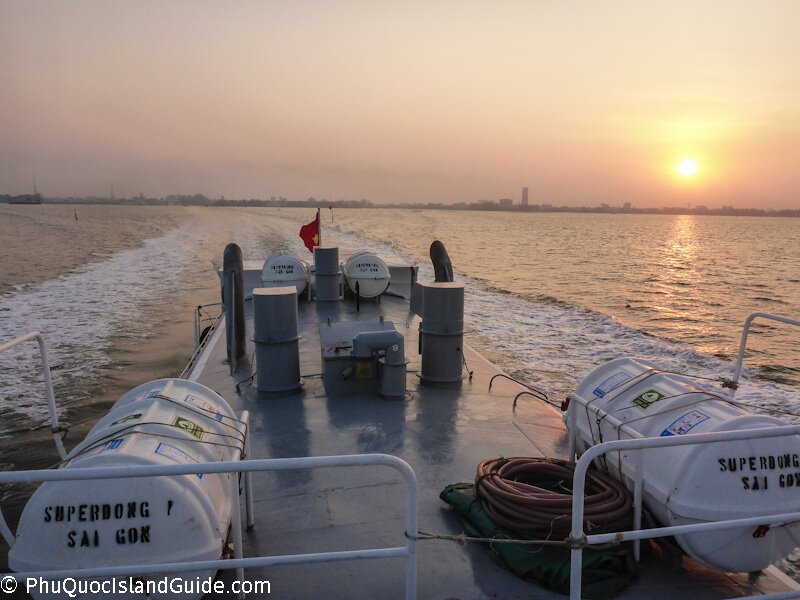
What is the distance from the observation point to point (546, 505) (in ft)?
15.2

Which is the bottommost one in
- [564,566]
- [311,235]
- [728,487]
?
[564,566]

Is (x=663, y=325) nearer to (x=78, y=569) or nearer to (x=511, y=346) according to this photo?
(x=511, y=346)

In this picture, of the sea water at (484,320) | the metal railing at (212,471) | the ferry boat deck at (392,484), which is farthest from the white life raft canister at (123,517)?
the sea water at (484,320)

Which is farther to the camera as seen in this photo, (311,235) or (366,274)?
(311,235)

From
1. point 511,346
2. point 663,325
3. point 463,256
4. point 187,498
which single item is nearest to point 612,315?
point 663,325

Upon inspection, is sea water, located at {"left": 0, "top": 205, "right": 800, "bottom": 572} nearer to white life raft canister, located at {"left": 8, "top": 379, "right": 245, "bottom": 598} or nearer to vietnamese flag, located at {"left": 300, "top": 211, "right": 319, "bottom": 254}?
vietnamese flag, located at {"left": 300, "top": 211, "right": 319, "bottom": 254}

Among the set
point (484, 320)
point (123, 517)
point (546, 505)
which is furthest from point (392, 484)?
point (484, 320)

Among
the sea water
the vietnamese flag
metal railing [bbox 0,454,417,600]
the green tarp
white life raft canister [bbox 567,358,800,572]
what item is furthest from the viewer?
the vietnamese flag

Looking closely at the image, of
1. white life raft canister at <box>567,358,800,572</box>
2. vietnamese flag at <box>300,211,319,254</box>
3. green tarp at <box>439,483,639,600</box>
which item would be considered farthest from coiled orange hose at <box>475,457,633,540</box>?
vietnamese flag at <box>300,211,319,254</box>

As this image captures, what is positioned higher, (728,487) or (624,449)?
(624,449)

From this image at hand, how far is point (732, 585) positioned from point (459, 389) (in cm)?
560

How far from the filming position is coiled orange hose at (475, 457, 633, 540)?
450 centimetres

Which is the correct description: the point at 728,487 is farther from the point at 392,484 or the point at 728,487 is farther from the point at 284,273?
the point at 284,273

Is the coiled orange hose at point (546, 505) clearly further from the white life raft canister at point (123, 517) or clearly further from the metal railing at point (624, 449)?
the white life raft canister at point (123, 517)
